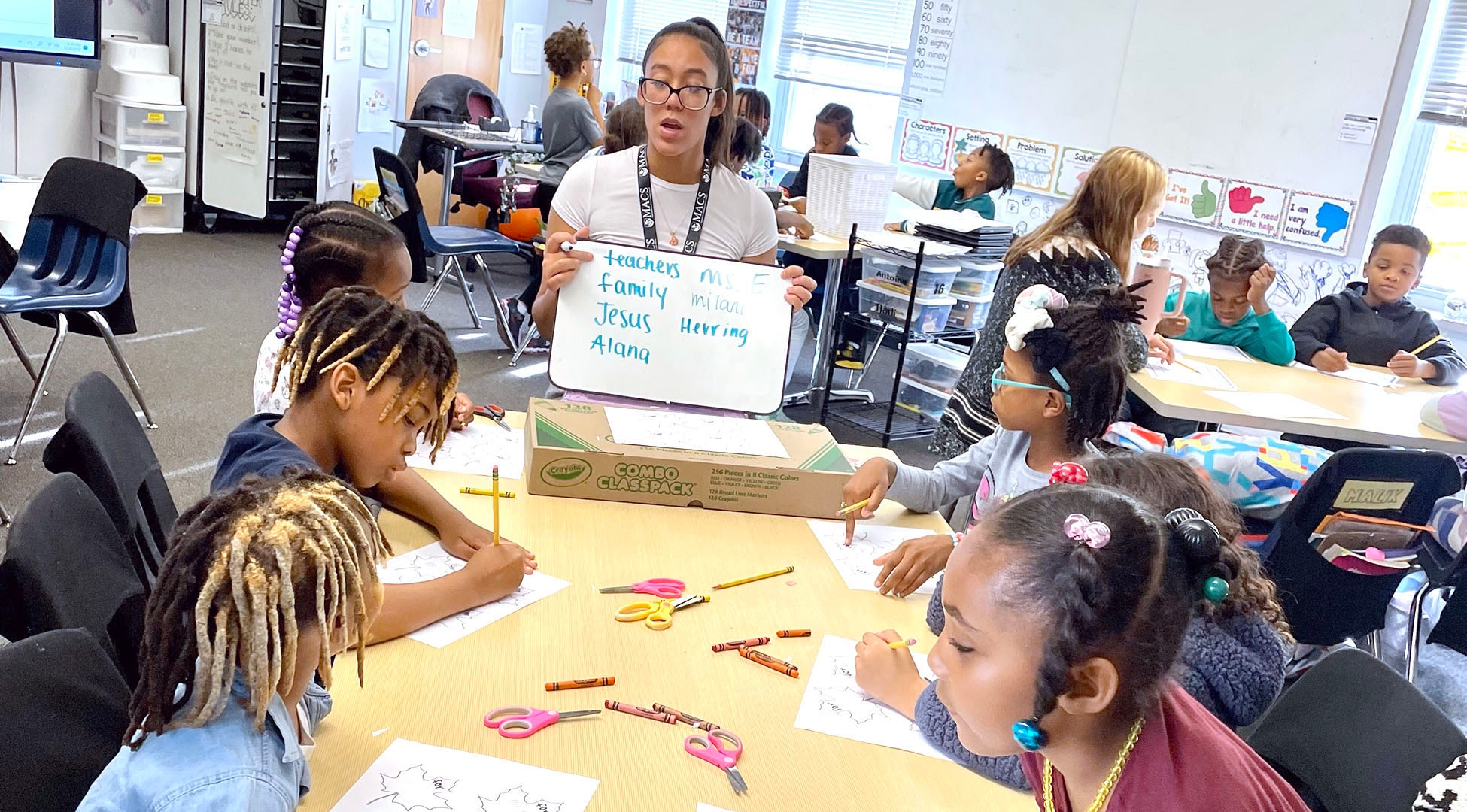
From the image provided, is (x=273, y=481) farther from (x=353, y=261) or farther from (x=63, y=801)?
(x=353, y=261)

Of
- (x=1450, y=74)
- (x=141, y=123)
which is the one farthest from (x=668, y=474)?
(x=141, y=123)

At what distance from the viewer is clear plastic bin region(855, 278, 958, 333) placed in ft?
15.0

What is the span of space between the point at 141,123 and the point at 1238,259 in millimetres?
5726

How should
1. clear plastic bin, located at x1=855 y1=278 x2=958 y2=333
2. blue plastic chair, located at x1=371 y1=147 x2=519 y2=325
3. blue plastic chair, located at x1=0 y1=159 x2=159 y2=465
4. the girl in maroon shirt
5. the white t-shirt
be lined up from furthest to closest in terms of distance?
blue plastic chair, located at x1=371 y1=147 x2=519 y2=325 → clear plastic bin, located at x1=855 y1=278 x2=958 y2=333 → blue plastic chair, located at x1=0 y1=159 x2=159 y2=465 → the white t-shirt → the girl in maroon shirt

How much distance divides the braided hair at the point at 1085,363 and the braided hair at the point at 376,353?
1017 millimetres

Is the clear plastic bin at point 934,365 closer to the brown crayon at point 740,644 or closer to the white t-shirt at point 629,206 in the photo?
the white t-shirt at point 629,206

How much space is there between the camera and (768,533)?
183 cm

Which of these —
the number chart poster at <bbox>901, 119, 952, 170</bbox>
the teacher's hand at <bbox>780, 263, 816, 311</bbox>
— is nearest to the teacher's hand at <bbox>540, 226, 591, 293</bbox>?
the teacher's hand at <bbox>780, 263, 816, 311</bbox>

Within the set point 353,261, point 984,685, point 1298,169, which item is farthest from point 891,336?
point 984,685

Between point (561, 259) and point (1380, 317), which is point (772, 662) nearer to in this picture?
point (561, 259)

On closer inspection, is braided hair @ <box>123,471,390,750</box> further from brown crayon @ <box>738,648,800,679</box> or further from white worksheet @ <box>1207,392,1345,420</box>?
white worksheet @ <box>1207,392,1345,420</box>

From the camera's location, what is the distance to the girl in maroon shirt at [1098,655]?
1.02m

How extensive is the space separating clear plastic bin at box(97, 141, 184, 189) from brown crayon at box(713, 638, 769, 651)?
5866mm

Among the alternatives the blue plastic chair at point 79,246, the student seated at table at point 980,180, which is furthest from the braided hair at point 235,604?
the student seated at table at point 980,180
